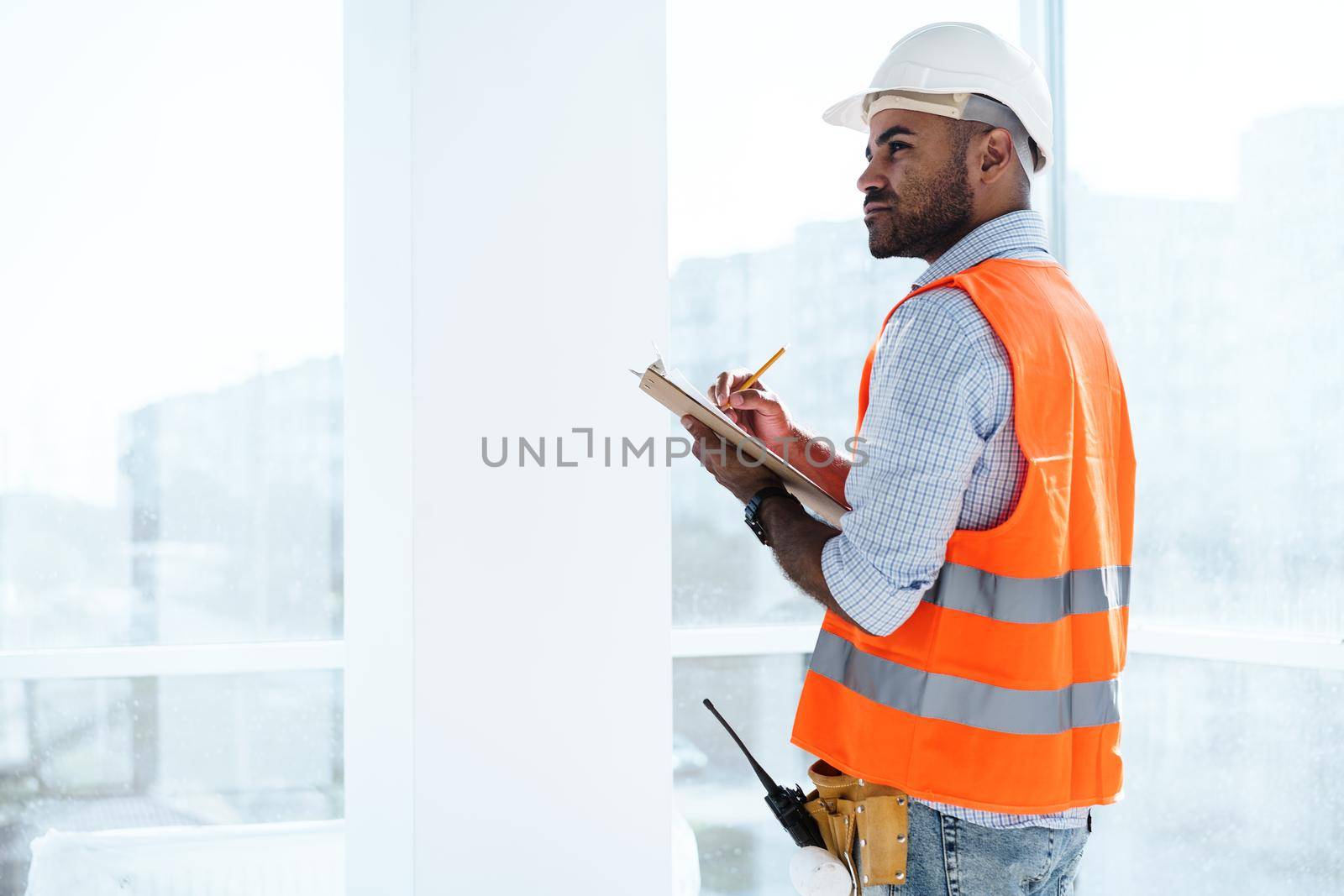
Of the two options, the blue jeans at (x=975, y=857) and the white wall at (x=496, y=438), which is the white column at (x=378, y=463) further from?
the blue jeans at (x=975, y=857)

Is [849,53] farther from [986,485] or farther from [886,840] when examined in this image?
[886,840]

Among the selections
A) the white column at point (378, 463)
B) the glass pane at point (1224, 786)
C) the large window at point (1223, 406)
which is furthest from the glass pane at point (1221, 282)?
the white column at point (378, 463)

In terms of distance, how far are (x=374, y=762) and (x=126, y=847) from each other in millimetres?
592

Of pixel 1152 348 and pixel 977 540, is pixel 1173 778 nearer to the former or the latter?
pixel 1152 348

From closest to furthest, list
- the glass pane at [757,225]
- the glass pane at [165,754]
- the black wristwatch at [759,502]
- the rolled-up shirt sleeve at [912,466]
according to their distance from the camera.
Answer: the rolled-up shirt sleeve at [912,466] < the black wristwatch at [759,502] < the glass pane at [165,754] < the glass pane at [757,225]

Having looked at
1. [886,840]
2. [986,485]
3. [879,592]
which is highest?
[986,485]

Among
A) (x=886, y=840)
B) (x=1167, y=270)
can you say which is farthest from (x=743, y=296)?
(x=886, y=840)

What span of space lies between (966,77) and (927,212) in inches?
6.4

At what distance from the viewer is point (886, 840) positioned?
3.92 ft

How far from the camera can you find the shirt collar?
1250 mm

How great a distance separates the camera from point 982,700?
111 cm

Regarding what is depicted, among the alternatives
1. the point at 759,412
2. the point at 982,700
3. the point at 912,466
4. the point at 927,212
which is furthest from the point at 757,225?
the point at 982,700

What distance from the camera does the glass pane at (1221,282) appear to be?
2105 mm

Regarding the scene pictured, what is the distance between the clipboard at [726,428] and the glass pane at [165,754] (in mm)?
1263
